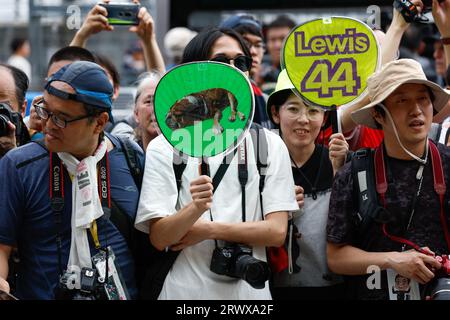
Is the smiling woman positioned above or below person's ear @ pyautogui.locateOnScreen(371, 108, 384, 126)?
below

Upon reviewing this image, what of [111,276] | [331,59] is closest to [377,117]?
[331,59]

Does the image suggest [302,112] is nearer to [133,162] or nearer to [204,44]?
[204,44]

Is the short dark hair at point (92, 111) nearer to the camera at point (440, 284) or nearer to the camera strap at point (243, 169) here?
the camera strap at point (243, 169)

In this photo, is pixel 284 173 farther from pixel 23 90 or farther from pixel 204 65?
pixel 23 90

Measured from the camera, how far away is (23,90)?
4527mm

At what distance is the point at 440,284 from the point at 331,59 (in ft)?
3.74

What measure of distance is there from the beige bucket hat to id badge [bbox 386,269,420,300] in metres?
0.75

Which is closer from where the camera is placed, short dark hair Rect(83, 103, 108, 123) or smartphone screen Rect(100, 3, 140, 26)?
short dark hair Rect(83, 103, 108, 123)

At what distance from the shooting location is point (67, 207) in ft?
12.1

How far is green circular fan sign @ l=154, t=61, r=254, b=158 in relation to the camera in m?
3.64

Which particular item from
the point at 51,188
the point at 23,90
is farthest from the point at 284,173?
the point at 23,90

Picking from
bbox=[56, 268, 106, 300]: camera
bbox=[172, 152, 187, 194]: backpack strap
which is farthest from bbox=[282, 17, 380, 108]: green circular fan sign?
bbox=[56, 268, 106, 300]: camera

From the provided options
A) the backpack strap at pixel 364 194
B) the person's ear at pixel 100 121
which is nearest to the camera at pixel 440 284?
the backpack strap at pixel 364 194

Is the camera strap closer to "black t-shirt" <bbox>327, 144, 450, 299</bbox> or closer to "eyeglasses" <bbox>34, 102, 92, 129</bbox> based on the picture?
"black t-shirt" <bbox>327, 144, 450, 299</bbox>
